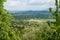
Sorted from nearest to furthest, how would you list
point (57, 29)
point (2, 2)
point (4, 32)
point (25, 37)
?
point (57, 29) → point (4, 32) → point (2, 2) → point (25, 37)

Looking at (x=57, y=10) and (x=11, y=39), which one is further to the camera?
(x=11, y=39)

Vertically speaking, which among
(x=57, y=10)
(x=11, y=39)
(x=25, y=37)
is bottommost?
(x=25, y=37)

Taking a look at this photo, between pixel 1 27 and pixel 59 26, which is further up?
pixel 59 26

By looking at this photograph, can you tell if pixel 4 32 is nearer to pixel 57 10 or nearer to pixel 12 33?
pixel 12 33

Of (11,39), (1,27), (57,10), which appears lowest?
(11,39)

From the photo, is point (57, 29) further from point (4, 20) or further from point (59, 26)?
point (4, 20)

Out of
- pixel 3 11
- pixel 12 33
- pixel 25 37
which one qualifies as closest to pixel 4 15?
pixel 3 11

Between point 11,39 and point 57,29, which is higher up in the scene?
point 57,29

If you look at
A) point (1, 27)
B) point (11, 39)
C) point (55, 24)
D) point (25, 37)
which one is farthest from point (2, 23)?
point (25, 37)

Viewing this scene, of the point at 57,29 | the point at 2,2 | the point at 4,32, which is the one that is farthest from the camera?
the point at 2,2
